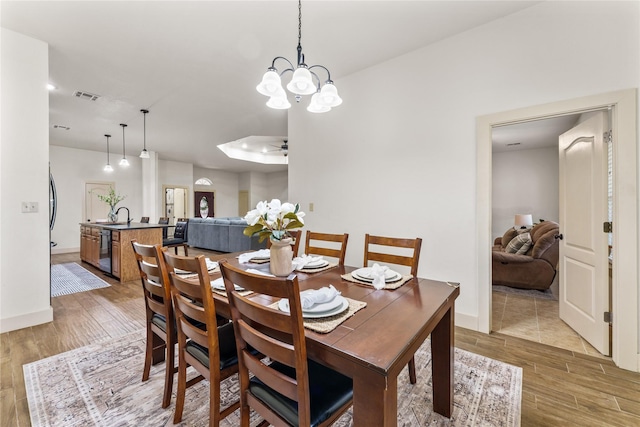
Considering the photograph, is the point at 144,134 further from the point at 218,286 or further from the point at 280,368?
the point at 280,368

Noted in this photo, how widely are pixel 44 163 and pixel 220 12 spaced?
2344 mm

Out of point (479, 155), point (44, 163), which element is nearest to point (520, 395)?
point (479, 155)

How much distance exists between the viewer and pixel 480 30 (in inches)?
98.2

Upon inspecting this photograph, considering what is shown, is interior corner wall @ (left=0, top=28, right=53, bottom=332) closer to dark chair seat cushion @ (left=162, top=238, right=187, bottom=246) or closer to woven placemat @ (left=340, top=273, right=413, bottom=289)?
dark chair seat cushion @ (left=162, top=238, right=187, bottom=246)

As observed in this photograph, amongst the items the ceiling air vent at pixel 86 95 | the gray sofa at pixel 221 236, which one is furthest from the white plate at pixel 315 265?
the ceiling air vent at pixel 86 95

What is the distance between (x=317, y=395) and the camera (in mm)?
1026

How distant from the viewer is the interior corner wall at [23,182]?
250cm

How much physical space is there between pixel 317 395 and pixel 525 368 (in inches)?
71.5

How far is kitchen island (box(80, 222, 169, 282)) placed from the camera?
4.11 metres

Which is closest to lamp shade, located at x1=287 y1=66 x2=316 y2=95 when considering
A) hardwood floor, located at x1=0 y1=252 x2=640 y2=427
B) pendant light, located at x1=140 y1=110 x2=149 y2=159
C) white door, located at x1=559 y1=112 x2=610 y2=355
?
hardwood floor, located at x1=0 y1=252 x2=640 y2=427

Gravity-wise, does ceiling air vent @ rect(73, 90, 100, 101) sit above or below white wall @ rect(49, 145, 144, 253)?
above

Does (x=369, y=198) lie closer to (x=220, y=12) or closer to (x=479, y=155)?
(x=479, y=155)

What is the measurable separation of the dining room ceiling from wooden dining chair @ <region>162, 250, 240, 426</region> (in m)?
2.21

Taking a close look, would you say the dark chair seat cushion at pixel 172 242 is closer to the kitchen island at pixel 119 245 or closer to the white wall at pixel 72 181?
the kitchen island at pixel 119 245
